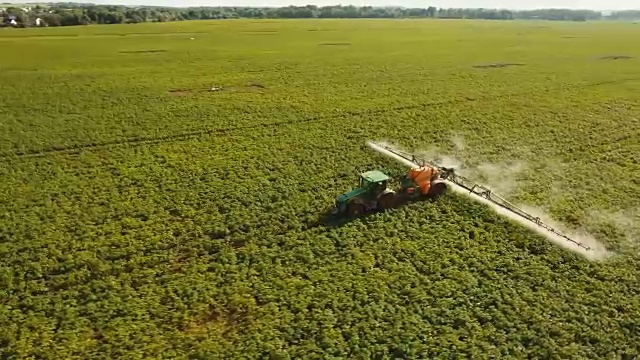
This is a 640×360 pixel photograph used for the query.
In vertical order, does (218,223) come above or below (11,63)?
below

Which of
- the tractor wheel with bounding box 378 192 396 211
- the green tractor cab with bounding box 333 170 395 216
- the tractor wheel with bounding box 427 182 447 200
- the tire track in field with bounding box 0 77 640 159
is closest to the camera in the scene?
the green tractor cab with bounding box 333 170 395 216

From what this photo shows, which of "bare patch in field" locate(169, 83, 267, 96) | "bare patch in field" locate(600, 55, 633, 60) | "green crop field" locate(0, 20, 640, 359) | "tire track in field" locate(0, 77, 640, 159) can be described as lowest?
"green crop field" locate(0, 20, 640, 359)

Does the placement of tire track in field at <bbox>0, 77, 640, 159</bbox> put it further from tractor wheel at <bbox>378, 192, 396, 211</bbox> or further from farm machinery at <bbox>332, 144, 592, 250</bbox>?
tractor wheel at <bbox>378, 192, 396, 211</bbox>

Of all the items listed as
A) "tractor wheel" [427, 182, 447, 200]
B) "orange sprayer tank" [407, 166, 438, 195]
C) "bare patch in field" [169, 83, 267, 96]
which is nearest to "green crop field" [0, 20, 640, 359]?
"bare patch in field" [169, 83, 267, 96]

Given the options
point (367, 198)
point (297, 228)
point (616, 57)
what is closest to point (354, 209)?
point (367, 198)

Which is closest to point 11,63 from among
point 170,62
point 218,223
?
point 170,62

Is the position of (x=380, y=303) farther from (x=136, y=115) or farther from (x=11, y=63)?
(x=11, y=63)

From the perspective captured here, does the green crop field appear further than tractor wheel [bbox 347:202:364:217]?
No
